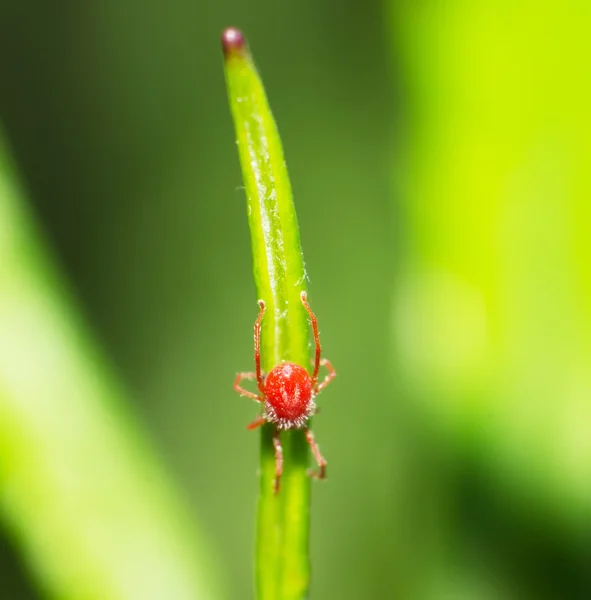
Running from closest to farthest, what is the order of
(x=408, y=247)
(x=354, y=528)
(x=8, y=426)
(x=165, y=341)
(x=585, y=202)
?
(x=8, y=426) → (x=585, y=202) → (x=408, y=247) → (x=354, y=528) → (x=165, y=341)

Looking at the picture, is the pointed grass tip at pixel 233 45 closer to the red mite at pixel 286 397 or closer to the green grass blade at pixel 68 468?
the red mite at pixel 286 397

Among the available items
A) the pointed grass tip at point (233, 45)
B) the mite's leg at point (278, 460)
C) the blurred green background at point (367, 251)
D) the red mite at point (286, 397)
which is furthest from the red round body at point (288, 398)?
the pointed grass tip at point (233, 45)

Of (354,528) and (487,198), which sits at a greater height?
(487,198)

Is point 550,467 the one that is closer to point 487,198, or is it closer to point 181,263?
point 487,198

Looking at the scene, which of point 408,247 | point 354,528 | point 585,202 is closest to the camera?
point 585,202

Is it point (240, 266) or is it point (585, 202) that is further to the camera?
point (240, 266)

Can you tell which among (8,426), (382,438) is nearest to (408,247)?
(8,426)

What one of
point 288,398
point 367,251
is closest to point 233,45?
point 288,398
